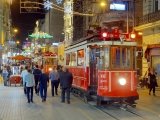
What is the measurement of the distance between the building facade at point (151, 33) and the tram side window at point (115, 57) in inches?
377

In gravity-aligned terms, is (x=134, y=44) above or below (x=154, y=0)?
below

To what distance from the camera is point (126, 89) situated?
503 inches

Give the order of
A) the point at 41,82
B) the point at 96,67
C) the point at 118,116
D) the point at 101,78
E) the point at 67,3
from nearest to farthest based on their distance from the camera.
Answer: the point at 118,116
the point at 101,78
the point at 96,67
the point at 41,82
the point at 67,3

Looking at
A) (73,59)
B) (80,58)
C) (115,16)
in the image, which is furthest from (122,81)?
(115,16)

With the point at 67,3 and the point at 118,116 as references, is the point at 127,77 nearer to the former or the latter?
the point at 118,116

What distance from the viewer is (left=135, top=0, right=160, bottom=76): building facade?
22078 mm

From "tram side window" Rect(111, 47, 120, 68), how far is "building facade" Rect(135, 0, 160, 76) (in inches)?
377

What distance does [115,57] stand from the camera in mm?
12844

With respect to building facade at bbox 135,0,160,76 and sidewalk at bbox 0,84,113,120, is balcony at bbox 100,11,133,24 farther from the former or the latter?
sidewalk at bbox 0,84,113,120

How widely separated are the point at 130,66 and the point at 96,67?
5.51ft

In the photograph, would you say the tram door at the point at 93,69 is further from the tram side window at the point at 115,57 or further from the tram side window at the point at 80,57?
the tram side window at the point at 115,57

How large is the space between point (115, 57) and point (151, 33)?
1136 cm


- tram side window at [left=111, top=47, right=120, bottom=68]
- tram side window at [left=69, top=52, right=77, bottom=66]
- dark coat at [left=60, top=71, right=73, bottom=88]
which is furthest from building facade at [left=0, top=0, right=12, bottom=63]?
tram side window at [left=111, top=47, right=120, bottom=68]

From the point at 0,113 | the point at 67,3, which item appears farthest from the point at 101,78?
the point at 67,3
